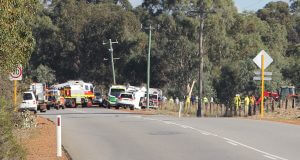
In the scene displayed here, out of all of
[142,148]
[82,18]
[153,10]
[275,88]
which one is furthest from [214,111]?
[142,148]

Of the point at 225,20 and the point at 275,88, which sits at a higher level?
the point at 225,20

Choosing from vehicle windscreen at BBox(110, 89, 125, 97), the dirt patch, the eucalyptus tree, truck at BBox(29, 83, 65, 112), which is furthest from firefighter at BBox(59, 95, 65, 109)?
the eucalyptus tree

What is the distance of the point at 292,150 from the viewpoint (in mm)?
19609

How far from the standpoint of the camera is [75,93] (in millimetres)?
68250

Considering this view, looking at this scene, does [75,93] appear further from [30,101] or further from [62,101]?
[30,101]

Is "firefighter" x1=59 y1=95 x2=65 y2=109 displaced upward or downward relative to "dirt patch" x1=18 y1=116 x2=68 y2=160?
upward

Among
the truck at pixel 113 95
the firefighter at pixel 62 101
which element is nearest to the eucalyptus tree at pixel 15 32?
the firefighter at pixel 62 101

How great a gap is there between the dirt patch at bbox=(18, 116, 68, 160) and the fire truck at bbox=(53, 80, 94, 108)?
37567 millimetres

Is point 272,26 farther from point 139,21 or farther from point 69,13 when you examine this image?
point 69,13

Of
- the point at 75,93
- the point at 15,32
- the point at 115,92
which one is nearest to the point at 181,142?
the point at 15,32

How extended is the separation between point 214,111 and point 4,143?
4785 centimetres

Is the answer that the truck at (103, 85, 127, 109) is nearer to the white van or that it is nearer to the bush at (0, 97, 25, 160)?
the white van

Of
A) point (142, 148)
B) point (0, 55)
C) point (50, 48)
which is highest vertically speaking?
point (50, 48)

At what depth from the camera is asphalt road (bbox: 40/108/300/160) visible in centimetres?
1834
